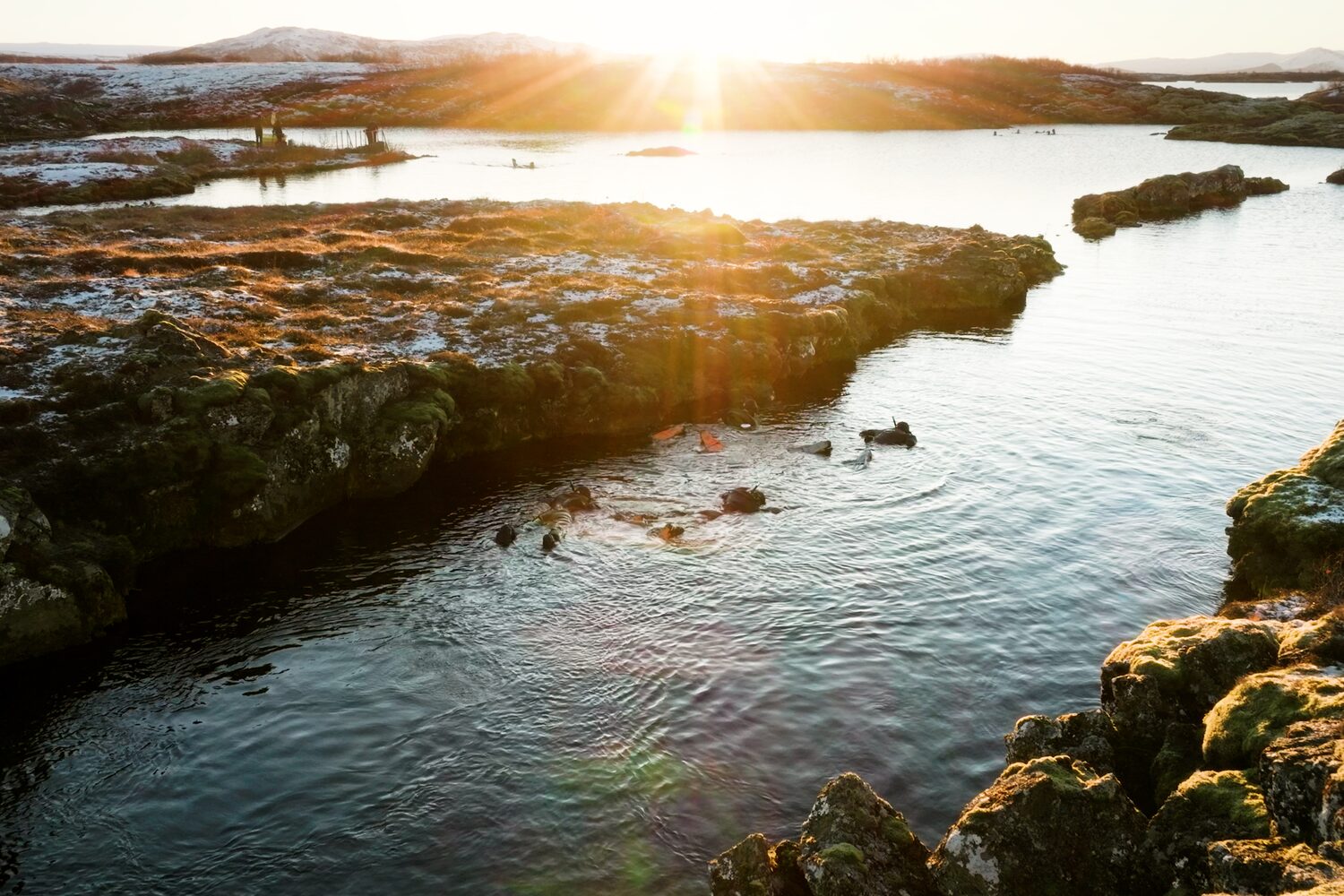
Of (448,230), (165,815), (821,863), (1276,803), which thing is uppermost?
(448,230)

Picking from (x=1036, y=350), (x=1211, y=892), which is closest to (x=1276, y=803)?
(x=1211, y=892)

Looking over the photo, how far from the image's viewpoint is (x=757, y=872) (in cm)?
1920

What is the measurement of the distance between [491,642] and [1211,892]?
72.0 feet

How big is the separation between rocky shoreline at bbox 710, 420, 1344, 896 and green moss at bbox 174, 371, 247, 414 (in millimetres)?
30935

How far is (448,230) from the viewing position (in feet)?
286

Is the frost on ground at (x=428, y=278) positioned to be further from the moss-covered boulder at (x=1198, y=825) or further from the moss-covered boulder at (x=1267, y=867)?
the moss-covered boulder at (x=1267, y=867)

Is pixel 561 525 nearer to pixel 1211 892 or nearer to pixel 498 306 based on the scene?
pixel 498 306

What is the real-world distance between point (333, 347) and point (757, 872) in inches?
1571

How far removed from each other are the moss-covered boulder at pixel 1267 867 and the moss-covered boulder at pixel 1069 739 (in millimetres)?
4569

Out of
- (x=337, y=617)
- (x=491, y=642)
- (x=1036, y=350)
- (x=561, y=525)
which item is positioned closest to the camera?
(x=491, y=642)

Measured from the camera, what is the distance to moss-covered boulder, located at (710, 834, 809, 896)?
19078mm

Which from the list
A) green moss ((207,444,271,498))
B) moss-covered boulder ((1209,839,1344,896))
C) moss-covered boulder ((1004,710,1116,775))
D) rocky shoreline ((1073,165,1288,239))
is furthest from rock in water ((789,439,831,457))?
rocky shoreline ((1073,165,1288,239))

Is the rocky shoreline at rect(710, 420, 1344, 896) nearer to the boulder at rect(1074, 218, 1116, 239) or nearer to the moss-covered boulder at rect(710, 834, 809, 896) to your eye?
the moss-covered boulder at rect(710, 834, 809, 896)

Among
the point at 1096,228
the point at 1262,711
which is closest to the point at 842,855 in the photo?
the point at 1262,711
